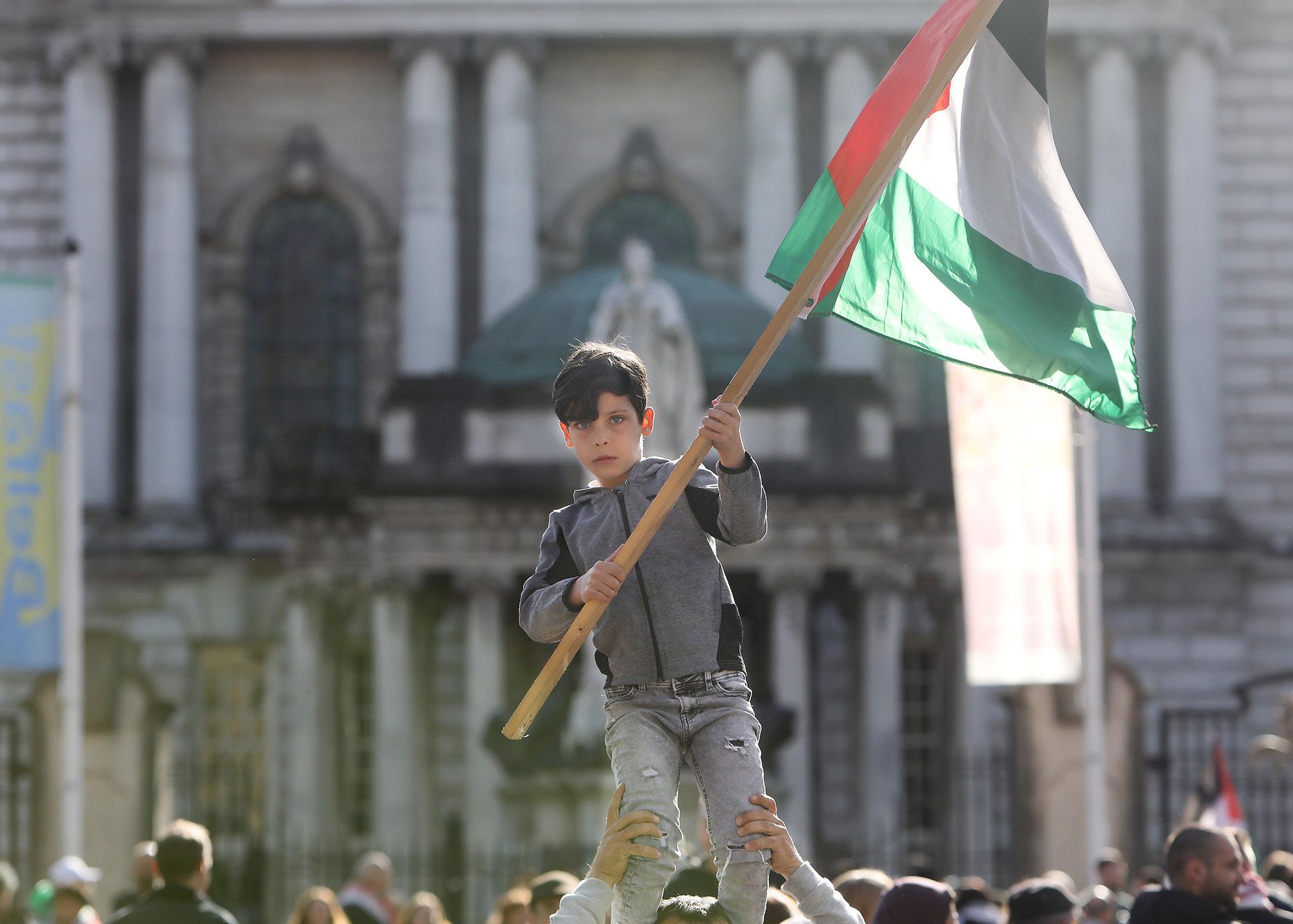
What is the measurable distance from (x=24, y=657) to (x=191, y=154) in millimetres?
27173

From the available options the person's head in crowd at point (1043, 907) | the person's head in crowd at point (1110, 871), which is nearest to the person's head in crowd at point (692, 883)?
the person's head in crowd at point (1043, 907)

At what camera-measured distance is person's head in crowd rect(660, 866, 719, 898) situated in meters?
9.64

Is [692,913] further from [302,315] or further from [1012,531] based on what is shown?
[302,315]

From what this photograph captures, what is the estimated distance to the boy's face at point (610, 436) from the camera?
693 cm

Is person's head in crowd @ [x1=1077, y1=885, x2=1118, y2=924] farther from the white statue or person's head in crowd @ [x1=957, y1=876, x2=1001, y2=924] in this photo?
the white statue

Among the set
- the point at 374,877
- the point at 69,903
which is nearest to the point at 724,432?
the point at 69,903

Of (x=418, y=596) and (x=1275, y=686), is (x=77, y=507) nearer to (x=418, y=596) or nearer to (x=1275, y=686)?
(x=418, y=596)

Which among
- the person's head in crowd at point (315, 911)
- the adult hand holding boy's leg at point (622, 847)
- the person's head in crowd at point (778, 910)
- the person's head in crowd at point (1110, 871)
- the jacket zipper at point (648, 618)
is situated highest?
the jacket zipper at point (648, 618)

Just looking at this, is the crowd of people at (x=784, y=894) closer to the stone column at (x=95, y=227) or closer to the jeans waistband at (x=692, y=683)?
the jeans waistband at (x=692, y=683)

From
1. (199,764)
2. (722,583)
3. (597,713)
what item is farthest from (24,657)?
(199,764)

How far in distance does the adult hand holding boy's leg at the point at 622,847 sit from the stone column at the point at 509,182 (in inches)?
1500

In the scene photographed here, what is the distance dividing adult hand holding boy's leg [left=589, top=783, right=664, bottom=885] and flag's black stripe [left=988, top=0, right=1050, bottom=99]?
12.9 ft

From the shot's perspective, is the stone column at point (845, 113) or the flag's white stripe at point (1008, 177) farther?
the stone column at point (845, 113)

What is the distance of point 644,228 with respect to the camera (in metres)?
46.0
